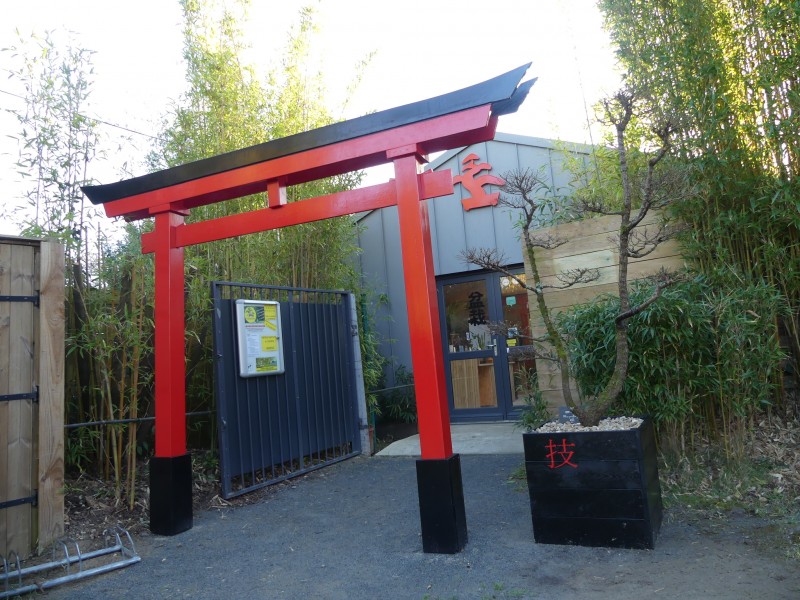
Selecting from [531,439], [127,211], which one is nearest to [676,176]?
[531,439]

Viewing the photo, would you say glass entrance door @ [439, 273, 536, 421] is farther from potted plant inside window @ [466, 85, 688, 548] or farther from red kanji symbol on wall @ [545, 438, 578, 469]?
red kanji symbol on wall @ [545, 438, 578, 469]

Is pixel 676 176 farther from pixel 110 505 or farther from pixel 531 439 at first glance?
pixel 110 505

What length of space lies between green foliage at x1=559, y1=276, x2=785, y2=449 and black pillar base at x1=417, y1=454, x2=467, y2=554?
1.32 meters

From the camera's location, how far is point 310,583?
101 inches

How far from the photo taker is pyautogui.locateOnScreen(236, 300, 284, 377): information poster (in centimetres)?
429

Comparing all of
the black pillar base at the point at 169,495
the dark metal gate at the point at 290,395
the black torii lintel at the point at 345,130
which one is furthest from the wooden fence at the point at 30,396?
the dark metal gate at the point at 290,395

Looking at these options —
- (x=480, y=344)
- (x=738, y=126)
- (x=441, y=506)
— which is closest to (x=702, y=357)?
(x=738, y=126)

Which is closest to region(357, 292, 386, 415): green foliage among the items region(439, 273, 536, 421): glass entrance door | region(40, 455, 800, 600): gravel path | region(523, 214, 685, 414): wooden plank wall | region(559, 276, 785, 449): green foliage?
region(439, 273, 536, 421): glass entrance door

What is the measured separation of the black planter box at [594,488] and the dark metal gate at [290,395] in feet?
7.54

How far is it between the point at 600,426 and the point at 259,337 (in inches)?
104

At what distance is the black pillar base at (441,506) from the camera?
8.95ft

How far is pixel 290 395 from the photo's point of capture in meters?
4.80

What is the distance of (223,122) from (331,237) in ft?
4.65

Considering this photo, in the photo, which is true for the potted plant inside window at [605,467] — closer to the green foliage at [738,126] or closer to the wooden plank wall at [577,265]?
the green foliage at [738,126]
